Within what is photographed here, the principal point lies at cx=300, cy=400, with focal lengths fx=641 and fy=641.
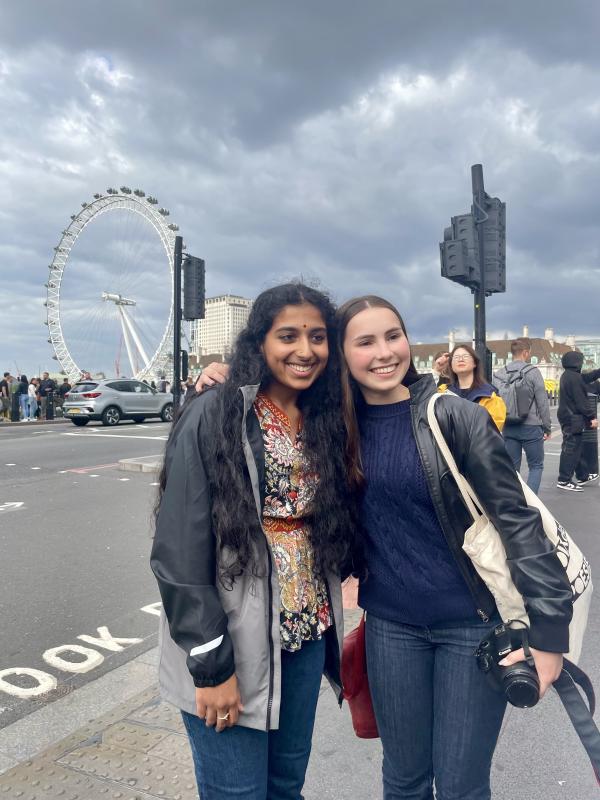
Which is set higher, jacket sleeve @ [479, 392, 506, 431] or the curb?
jacket sleeve @ [479, 392, 506, 431]

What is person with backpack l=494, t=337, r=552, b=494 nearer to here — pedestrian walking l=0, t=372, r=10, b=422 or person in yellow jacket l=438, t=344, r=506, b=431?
person in yellow jacket l=438, t=344, r=506, b=431

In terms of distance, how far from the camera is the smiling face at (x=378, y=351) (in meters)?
1.70

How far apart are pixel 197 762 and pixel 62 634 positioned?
98.6 inches

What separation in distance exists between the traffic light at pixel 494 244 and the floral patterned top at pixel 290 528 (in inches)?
225

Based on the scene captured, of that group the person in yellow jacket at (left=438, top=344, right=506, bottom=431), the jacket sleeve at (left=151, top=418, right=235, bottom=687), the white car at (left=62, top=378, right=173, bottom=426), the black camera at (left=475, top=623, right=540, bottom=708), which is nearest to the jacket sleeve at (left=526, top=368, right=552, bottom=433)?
the person in yellow jacket at (left=438, top=344, right=506, bottom=431)

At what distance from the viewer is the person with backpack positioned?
21.7ft

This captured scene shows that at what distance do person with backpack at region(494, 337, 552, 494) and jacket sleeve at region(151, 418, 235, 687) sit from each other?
5.59 m

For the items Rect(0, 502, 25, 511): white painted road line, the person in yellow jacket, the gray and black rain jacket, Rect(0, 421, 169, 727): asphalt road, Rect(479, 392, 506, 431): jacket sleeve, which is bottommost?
Rect(0, 421, 169, 727): asphalt road

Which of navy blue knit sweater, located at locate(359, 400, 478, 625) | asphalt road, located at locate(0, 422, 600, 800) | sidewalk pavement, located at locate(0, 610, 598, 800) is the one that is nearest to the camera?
navy blue knit sweater, located at locate(359, 400, 478, 625)

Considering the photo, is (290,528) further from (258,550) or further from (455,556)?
(455,556)

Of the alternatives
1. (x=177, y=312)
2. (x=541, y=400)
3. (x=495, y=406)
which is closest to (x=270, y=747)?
(x=495, y=406)

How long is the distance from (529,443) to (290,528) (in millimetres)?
5703

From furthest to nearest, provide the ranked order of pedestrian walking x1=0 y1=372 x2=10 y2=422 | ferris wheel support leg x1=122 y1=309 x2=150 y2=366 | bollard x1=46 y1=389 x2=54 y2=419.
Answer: ferris wheel support leg x1=122 y1=309 x2=150 y2=366 → bollard x1=46 y1=389 x2=54 y2=419 → pedestrian walking x1=0 y1=372 x2=10 y2=422

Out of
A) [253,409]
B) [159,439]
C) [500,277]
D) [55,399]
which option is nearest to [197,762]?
[253,409]
